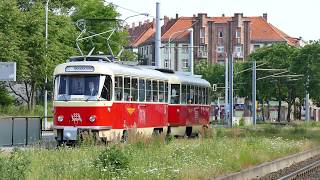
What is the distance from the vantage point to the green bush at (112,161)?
1386cm

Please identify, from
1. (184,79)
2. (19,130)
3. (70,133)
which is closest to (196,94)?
(184,79)

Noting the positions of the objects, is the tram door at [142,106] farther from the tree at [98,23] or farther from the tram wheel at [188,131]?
the tree at [98,23]

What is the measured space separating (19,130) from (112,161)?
14225 mm

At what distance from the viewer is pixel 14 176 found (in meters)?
10.8

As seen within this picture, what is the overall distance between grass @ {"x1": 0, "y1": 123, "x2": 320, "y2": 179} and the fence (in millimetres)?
6904

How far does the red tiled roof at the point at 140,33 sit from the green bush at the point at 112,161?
410 feet

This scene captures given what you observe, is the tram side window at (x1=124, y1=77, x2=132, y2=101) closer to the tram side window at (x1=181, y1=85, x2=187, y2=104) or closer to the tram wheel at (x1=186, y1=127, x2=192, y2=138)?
the tram side window at (x1=181, y1=85, x2=187, y2=104)

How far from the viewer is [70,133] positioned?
23984 millimetres

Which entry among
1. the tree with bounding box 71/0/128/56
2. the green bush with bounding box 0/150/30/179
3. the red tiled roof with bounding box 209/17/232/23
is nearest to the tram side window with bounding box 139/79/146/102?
the green bush with bounding box 0/150/30/179

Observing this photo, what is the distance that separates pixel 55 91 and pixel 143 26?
137624 millimetres

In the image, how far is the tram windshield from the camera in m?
24.4

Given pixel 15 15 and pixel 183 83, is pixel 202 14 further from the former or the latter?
pixel 183 83

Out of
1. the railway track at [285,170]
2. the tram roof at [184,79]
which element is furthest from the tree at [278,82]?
the railway track at [285,170]

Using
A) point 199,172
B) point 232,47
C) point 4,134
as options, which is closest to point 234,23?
point 232,47
